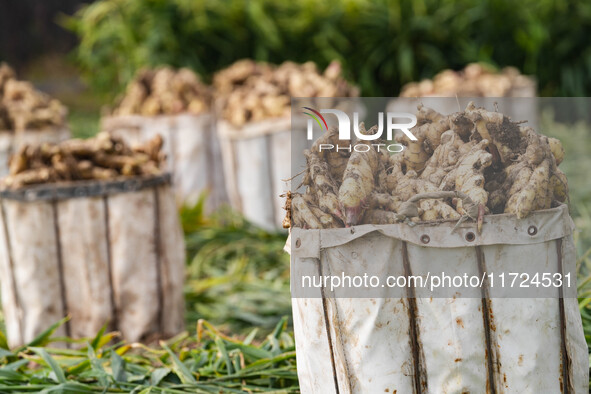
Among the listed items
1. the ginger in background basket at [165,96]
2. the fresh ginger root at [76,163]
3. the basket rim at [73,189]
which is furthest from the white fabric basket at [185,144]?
the basket rim at [73,189]

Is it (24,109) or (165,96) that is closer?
(24,109)

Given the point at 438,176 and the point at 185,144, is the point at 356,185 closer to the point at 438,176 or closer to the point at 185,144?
the point at 438,176

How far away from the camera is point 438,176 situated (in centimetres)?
128

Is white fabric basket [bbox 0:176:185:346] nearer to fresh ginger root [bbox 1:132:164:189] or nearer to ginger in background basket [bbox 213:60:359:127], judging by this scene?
fresh ginger root [bbox 1:132:164:189]

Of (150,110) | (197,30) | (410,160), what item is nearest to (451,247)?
(410,160)

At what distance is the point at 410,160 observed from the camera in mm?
1300

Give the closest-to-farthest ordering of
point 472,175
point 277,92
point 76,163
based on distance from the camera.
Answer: point 472,175 < point 76,163 < point 277,92

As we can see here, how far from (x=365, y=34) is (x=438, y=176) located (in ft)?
17.4

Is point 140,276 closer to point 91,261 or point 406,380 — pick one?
point 91,261

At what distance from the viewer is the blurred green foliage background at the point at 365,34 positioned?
625 cm

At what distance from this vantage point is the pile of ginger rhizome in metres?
1.25

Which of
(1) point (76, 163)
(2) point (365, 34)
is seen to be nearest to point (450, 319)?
(1) point (76, 163)

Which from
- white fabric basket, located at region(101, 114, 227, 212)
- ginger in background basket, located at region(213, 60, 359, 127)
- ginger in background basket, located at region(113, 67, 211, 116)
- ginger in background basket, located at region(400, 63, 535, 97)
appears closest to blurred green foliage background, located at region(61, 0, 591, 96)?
ginger in background basket, located at region(400, 63, 535, 97)

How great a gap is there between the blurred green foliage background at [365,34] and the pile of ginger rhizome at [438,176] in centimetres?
501
